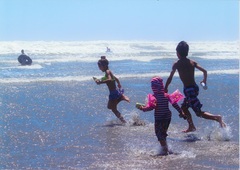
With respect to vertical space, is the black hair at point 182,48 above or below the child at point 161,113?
above

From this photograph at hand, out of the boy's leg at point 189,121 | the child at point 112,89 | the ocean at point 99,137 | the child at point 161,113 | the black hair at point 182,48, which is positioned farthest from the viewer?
the child at point 112,89

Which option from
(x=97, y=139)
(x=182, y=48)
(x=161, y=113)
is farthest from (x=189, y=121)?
(x=97, y=139)

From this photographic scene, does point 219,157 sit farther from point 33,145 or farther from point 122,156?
point 33,145

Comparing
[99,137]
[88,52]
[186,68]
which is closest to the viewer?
[186,68]

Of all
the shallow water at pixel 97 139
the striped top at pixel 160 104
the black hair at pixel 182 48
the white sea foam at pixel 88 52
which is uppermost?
the white sea foam at pixel 88 52

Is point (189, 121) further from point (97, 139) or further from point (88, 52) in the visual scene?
point (88, 52)

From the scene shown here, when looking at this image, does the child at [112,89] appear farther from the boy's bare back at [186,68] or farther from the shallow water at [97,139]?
the boy's bare back at [186,68]

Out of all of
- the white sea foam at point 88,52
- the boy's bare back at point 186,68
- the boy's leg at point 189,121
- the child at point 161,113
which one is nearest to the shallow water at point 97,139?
the boy's leg at point 189,121

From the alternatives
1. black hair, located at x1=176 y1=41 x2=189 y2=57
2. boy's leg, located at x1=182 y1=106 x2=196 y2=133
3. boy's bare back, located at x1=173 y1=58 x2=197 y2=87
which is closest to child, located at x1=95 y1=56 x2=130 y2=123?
boy's leg, located at x1=182 y1=106 x2=196 y2=133

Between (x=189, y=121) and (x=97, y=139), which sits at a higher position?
(x=189, y=121)

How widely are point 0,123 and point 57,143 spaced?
2193 millimetres

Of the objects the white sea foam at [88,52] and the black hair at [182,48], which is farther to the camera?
the white sea foam at [88,52]

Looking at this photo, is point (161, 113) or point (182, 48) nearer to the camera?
point (161, 113)

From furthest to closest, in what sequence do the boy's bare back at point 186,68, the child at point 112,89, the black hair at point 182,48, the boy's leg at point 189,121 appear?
the child at point 112,89, the boy's leg at point 189,121, the boy's bare back at point 186,68, the black hair at point 182,48
